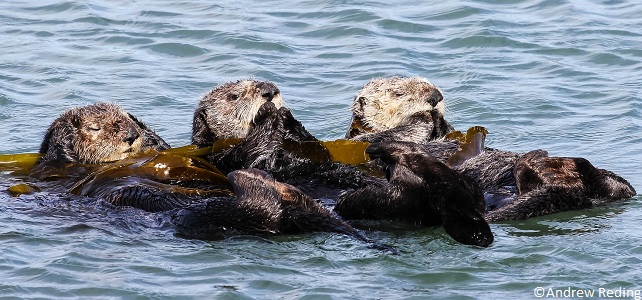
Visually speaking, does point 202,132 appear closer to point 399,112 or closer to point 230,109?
point 230,109

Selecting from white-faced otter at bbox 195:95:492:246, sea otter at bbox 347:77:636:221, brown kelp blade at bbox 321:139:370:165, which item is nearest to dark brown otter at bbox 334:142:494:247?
sea otter at bbox 347:77:636:221

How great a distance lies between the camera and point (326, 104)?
9.67 metres

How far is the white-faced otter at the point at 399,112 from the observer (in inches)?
289

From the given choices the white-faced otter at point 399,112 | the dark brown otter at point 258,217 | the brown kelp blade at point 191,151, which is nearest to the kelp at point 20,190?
the brown kelp blade at point 191,151

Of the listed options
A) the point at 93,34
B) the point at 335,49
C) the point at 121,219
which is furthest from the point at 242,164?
the point at 93,34

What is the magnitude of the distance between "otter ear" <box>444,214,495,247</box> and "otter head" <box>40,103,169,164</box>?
2.54 m

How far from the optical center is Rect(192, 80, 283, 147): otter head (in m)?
6.97

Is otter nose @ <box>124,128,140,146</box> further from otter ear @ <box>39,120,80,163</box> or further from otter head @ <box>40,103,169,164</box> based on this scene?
otter ear @ <box>39,120,80,163</box>

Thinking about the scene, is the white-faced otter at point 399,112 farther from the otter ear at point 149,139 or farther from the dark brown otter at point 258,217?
the dark brown otter at point 258,217

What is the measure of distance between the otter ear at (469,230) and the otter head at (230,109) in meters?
2.22

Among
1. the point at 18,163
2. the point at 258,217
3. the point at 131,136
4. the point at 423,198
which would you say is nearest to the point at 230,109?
the point at 131,136

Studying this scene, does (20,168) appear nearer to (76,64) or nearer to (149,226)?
(149,226)

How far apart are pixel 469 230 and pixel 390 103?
110 inches

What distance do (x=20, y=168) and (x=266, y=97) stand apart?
5.52 ft
